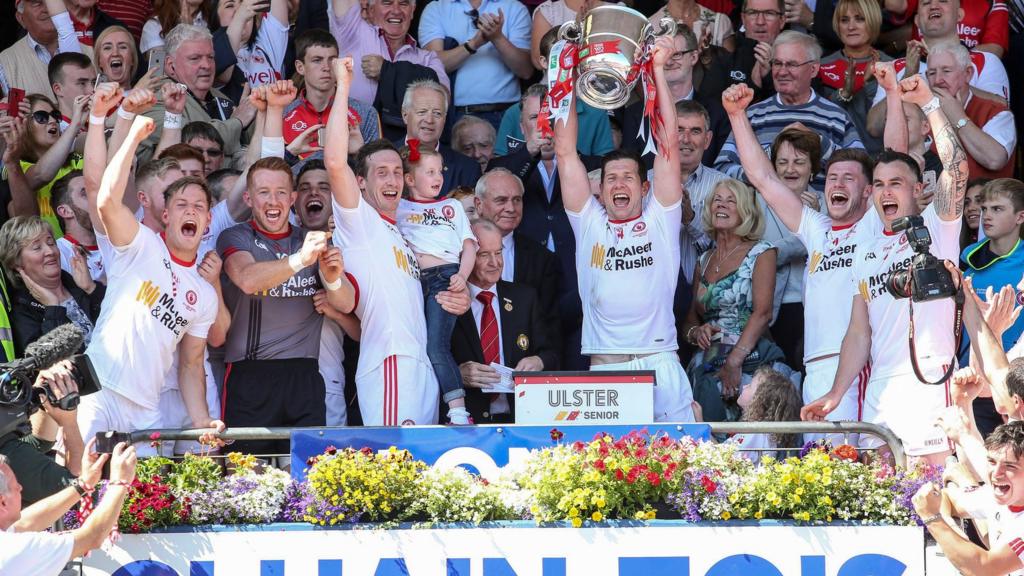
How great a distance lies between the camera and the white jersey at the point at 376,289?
30.1ft

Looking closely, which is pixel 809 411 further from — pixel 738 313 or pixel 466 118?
→ pixel 466 118

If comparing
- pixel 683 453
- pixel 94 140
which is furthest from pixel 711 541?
pixel 94 140

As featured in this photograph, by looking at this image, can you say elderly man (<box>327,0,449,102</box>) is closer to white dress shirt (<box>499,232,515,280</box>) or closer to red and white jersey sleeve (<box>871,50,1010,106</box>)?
white dress shirt (<box>499,232,515,280</box>)

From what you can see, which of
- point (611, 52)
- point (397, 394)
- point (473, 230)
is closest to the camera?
point (611, 52)

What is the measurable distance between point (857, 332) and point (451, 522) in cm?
288

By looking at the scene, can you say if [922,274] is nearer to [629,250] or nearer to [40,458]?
[629,250]

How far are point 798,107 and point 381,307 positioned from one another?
3.84 metres

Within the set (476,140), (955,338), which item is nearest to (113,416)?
(476,140)

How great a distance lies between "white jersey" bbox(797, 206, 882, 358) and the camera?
9.34 metres

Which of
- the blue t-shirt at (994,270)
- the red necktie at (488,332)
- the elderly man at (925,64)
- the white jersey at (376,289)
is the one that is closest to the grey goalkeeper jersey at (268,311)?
the white jersey at (376,289)

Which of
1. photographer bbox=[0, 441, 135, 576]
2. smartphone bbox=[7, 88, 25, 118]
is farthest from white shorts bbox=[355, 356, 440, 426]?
smartphone bbox=[7, 88, 25, 118]

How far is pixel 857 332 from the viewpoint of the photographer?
9.08 m

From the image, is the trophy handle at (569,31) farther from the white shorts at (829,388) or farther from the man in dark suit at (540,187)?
the white shorts at (829,388)

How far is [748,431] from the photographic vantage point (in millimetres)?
7844
